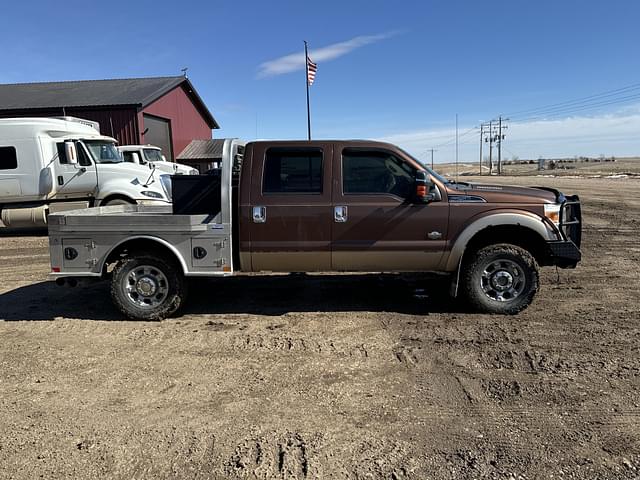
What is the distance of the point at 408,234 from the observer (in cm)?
555

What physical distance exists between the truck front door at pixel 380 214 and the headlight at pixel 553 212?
3.74 ft

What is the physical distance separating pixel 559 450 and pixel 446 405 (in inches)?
32.2

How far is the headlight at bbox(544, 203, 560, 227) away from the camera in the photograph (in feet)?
18.2

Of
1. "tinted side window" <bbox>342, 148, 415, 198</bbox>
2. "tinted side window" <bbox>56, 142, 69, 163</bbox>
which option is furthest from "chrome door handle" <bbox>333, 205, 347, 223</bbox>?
"tinted side window" <bbox>56, 142, 69, 163</bbox>

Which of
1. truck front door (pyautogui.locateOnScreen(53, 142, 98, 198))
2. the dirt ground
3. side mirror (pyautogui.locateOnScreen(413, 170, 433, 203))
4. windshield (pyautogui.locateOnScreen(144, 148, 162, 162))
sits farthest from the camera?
windshield (pyautogui.locateOnScreen(144, 148, 162, 162))

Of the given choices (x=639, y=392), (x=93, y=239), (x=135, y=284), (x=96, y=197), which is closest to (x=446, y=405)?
(x=639, y=392)

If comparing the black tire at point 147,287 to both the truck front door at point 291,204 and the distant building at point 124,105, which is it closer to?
the truck front door at point 291,204

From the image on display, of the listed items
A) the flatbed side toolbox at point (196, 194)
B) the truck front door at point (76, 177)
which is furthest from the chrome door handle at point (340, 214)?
the truck front door at point (76, 177)

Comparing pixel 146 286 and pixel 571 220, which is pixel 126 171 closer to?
pixel 146 286

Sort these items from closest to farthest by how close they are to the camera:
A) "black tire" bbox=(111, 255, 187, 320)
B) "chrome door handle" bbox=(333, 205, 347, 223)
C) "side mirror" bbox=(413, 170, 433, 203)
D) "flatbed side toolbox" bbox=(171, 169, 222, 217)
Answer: "side mirror" bbox=(413, 170, 433, 203) < "chrome door handle" bbox=(333, 205, 347, 223) < "black tire" bbox=(111, 255, 187, 320) < "flatbed side toolbox" bbox=(171, 169, 222, 217)

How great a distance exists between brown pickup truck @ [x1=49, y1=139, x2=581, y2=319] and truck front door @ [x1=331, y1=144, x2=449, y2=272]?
0.04 ft

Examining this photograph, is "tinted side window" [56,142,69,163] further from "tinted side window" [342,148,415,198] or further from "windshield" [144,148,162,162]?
"tinted side window" [342,148,415,198]

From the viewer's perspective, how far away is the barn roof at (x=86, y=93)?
886 inches

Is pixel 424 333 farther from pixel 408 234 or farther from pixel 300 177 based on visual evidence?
pixel 300 177
